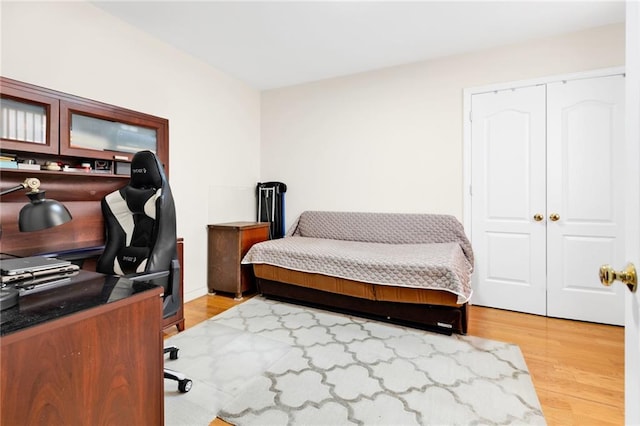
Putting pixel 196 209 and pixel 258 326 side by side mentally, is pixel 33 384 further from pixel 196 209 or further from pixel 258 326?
pixel 196 209

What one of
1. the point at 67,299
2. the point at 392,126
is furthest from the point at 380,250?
the point at 67,299

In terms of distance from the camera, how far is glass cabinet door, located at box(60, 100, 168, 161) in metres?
2.06

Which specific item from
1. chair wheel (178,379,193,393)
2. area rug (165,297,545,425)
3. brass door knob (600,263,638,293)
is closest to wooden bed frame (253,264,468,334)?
area rug (165,297,545,425)

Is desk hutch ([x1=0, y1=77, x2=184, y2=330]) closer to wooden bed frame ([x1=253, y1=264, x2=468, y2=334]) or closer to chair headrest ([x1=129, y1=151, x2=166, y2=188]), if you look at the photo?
chair headrest ([x1=129, y1=151, x2=166, y2=188])

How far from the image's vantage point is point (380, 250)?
2.95 meters

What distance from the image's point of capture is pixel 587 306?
267 centimetres

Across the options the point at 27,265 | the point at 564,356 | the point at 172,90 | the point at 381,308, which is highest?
the point at 172,90

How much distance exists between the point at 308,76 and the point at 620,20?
2882mm

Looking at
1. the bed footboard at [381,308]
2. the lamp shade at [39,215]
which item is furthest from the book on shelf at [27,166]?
the bed footboard at [381,308]

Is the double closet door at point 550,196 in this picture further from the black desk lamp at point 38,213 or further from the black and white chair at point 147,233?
the black desk lamp at point 38,213

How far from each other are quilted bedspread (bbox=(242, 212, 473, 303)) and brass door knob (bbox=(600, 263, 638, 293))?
157 centimetres

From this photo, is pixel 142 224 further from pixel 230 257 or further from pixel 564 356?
pixel 564 356

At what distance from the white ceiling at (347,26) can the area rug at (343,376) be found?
2.53 meters

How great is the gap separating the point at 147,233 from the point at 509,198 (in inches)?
121
